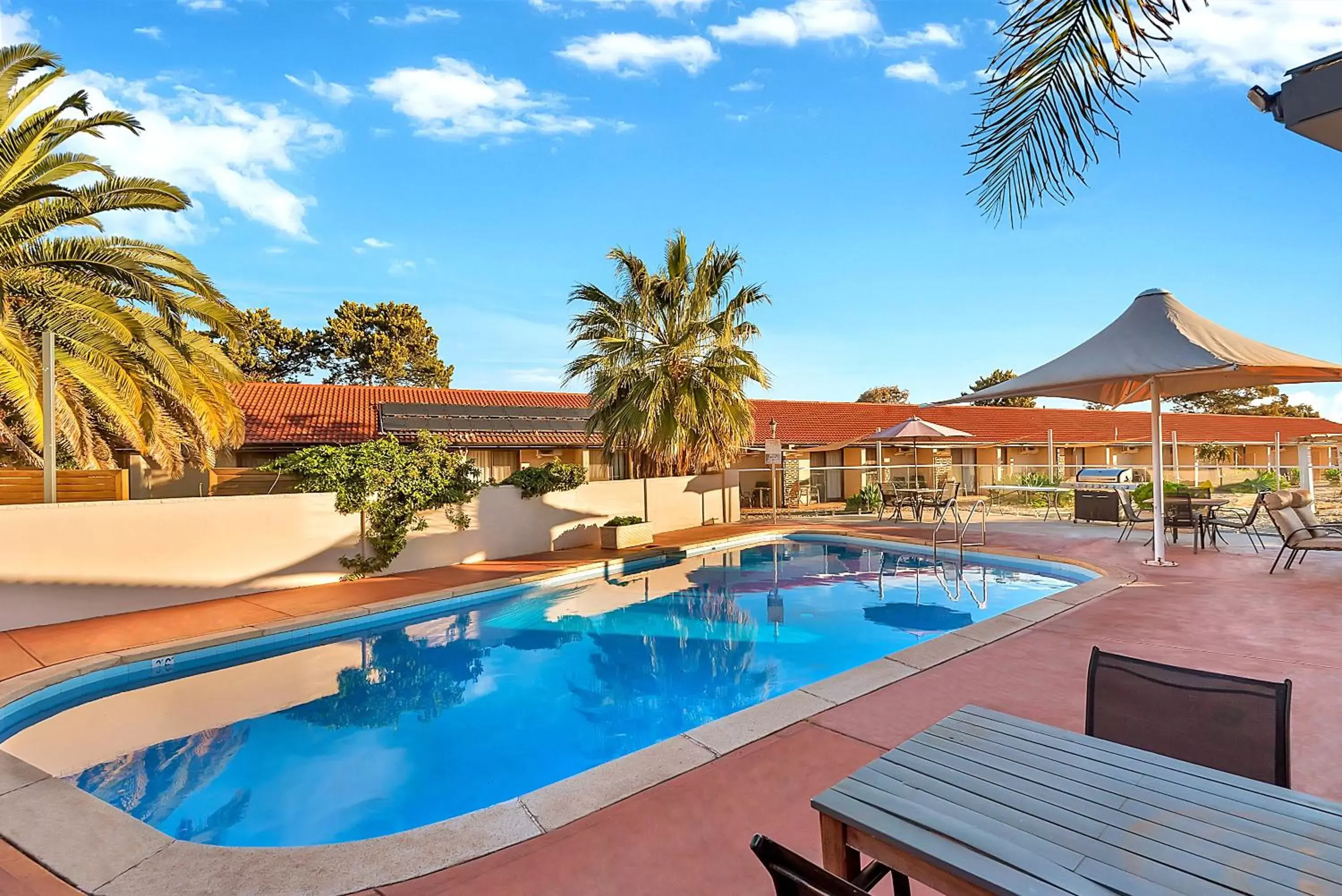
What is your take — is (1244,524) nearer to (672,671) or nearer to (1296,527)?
(1296,527)

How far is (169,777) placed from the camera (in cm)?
490

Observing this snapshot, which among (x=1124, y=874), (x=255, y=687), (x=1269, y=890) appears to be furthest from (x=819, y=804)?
(x=255, y=687)

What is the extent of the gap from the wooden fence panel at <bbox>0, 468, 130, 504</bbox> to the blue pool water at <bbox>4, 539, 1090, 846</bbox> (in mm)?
3219

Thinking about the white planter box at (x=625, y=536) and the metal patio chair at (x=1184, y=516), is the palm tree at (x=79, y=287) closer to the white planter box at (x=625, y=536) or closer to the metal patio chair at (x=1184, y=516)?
the white planter box at (x=625, y=536)

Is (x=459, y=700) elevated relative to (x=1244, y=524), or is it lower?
lower

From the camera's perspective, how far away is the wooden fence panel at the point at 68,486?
809 centimetres

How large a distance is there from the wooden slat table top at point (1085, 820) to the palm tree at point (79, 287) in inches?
386

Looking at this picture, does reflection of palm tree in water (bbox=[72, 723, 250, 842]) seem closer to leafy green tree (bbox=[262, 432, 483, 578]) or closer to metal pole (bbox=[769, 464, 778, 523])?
leafy green tree (bbox=[262, 432, 483, 578])

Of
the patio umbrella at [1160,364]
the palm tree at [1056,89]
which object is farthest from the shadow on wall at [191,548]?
the palm tree at [1056,89]

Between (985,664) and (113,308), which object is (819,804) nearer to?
(985,664)

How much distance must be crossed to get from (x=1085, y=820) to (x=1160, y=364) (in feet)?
25.6

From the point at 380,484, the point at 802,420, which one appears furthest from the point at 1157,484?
the point at 802,420

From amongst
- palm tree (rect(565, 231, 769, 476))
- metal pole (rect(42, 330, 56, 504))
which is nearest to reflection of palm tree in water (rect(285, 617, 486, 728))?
metal pole (rect(42, 330, 56, 504))

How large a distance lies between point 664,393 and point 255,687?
887cm
